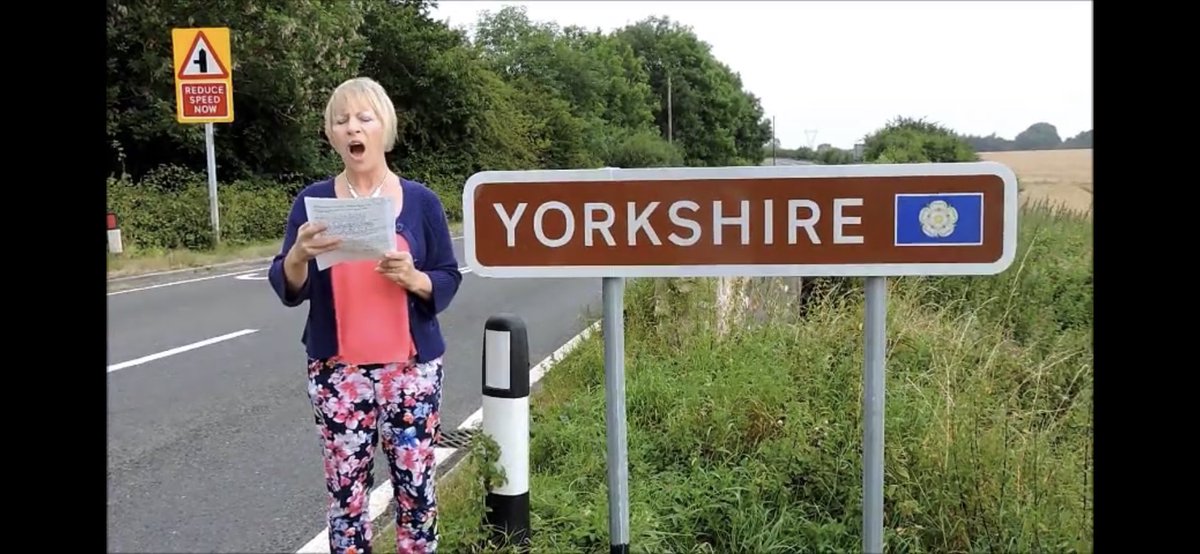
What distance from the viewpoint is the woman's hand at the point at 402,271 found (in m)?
2.16

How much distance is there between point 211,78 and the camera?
495 inches

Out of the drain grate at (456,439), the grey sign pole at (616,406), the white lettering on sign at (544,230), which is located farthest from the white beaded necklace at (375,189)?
the drain grate at (456,439)

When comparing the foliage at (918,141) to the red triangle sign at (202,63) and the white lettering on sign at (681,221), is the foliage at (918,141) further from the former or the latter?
the white lettering on sign at (681,221)

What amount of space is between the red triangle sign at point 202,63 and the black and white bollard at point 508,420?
10837 millimetres

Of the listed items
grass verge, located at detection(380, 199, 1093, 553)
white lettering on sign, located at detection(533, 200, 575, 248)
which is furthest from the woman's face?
grass verge, located at detection(380, 199, 1093, 553)

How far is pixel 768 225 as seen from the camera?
2217 millimetres

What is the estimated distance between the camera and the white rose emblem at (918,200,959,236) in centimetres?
217

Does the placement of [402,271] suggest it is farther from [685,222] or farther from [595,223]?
[685,222]

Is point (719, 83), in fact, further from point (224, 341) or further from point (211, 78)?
point (224, 341)

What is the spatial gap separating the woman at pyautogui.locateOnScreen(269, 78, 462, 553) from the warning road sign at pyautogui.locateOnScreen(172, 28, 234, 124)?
1091 centimetres

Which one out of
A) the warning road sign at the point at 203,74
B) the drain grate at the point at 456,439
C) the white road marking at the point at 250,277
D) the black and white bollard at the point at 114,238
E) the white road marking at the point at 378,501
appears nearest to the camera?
the white road marking at the point at 378,501

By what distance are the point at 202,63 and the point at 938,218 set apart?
489 inches
